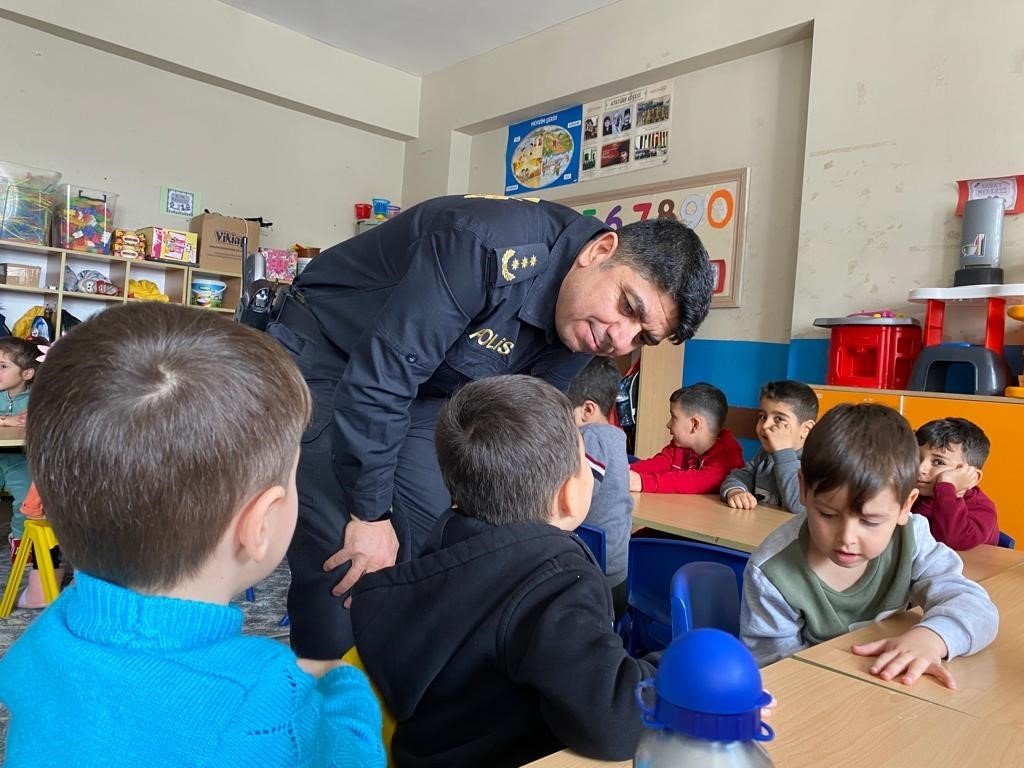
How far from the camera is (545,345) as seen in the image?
5.46 feet

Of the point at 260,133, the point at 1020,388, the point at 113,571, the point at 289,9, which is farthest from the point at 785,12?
the point at 113,571

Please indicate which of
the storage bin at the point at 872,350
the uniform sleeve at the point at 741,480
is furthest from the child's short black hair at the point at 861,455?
the storage bin at the point at 872,350

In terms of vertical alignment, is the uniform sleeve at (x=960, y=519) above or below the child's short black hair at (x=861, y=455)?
below

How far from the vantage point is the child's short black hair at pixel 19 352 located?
141 inches

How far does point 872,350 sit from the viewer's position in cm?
340

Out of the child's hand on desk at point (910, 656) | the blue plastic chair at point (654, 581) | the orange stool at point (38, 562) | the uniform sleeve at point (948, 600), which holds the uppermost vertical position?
the uniform sleeve at point (948, 600)

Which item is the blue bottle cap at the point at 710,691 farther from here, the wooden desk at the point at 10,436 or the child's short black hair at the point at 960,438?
the wooden desk at the point at 10,436

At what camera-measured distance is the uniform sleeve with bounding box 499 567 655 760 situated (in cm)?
79

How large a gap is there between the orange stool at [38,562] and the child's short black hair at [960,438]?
3.06m

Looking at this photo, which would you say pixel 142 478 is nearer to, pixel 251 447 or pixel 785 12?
pixel 251 447

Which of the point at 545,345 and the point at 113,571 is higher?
the point at 545,345

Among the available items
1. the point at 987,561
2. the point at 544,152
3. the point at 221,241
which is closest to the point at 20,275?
the point at 221,241

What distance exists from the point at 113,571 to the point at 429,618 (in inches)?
15.2

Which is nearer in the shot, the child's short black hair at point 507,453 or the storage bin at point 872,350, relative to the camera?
the child's short black hair at point 507,453
